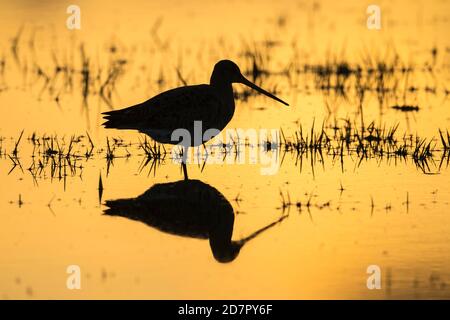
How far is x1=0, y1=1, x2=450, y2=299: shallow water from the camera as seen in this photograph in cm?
771

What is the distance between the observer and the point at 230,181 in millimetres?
10547

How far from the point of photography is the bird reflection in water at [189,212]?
28.0 ft

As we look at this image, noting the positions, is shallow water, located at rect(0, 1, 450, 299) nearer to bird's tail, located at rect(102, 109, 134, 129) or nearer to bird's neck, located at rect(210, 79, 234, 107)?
bird's tail, located at rect(102, 109, 134, 129)

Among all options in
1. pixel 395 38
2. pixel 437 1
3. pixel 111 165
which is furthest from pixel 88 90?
pixel 437 1

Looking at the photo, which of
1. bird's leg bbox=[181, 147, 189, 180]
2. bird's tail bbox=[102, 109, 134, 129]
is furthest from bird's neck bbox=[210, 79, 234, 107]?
bird's tail bbox=[102, 109, 134, 129]

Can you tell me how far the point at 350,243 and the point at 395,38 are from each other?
9.76m

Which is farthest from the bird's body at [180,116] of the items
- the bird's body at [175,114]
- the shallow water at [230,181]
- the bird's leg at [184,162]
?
the shallow water at [230,181]

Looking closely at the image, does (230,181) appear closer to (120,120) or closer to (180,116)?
(180,116)

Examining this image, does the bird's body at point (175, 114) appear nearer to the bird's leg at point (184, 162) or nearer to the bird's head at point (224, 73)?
the bird's leg at point (184, 162)

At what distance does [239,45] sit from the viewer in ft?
57.0

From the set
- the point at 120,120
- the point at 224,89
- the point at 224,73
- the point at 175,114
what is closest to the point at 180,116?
the point at 175,114

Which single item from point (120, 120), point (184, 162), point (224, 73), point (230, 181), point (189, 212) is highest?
point (224, 73)

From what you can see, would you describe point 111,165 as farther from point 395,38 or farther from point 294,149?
point 395,38

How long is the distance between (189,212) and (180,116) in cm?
239
